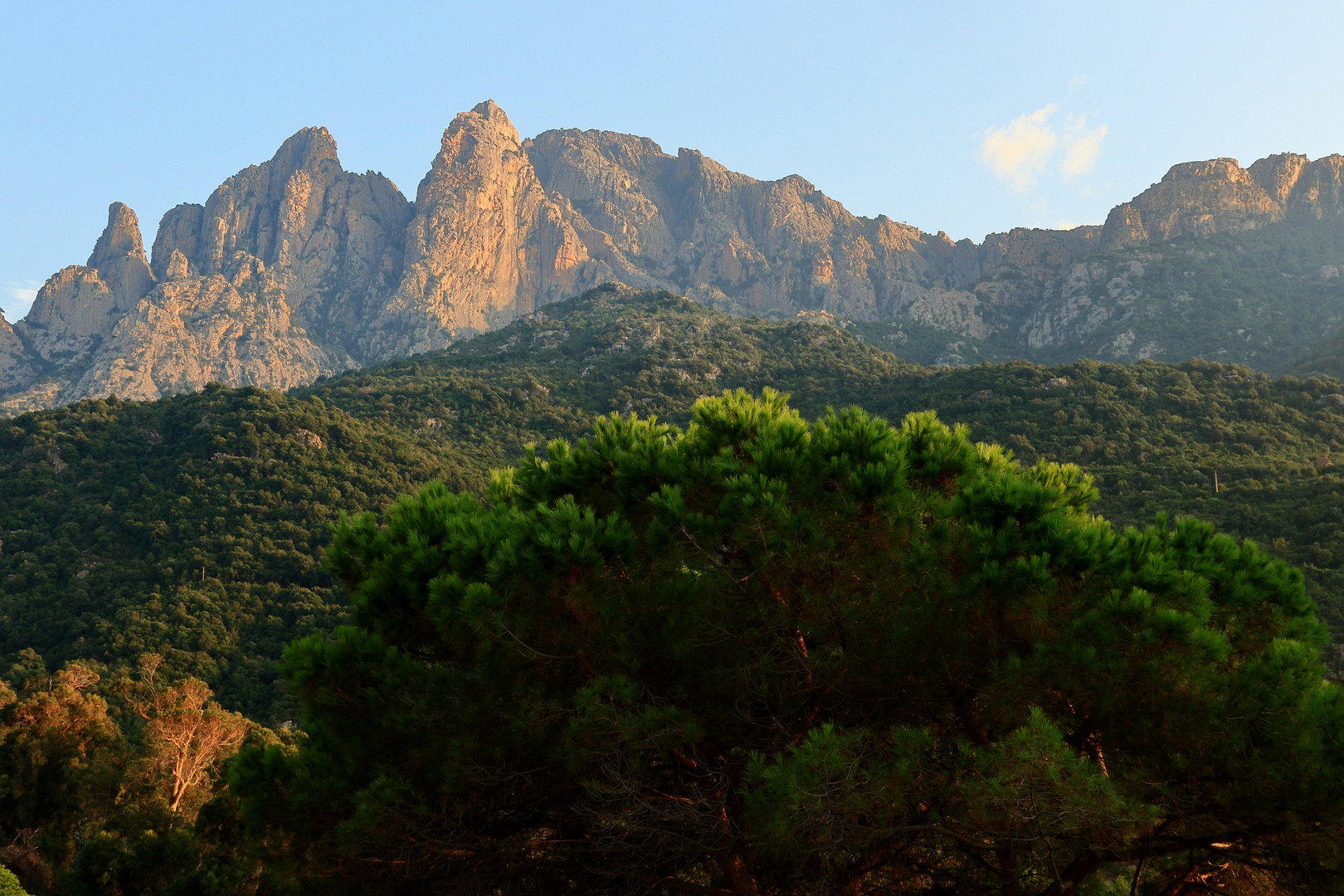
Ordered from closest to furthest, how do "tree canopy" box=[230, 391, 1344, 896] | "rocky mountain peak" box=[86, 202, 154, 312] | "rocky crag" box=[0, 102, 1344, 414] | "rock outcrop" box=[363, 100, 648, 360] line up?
"tree canopy" box=[230, 391, 1344, 896]
"rocky crag" box=[0, 102, 1344, 414]
"rocky mountain peak" box=[86, 202, 154, 312]
"rock outcrop" box=[363, 100, 648, 360]

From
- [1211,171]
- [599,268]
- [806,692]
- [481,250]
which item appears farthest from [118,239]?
[1211,171]

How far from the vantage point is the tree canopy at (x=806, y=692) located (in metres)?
5.43

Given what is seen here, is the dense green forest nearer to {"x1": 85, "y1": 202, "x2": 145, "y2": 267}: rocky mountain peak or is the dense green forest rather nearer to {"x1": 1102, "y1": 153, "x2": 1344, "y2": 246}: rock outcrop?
{"x1": 1102, "y1": 153, "x2": 1344, "y2": 246}: rock outcrop

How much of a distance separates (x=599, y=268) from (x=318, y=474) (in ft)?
366

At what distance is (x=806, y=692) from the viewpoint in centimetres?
681

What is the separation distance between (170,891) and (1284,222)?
161066 mm

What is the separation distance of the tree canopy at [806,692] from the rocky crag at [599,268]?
103871 mm

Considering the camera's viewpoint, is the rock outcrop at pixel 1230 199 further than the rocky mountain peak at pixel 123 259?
No

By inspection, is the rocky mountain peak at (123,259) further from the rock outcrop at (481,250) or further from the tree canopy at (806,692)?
the tree canopy at (806,692)

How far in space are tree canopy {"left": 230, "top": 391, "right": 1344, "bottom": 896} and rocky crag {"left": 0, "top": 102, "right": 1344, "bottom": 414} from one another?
341 ft

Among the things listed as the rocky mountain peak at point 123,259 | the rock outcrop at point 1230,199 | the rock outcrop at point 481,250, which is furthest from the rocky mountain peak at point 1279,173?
the rocky mountain peak at point 123,259

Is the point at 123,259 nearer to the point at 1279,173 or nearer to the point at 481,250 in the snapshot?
the point at 481,250

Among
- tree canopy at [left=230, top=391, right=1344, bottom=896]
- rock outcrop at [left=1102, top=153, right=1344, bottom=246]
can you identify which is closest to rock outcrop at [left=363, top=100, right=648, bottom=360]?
rock outcrop at [left=1102, top=153, right=1344, bottom=246]

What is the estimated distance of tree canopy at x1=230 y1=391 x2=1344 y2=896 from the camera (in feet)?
17.8
